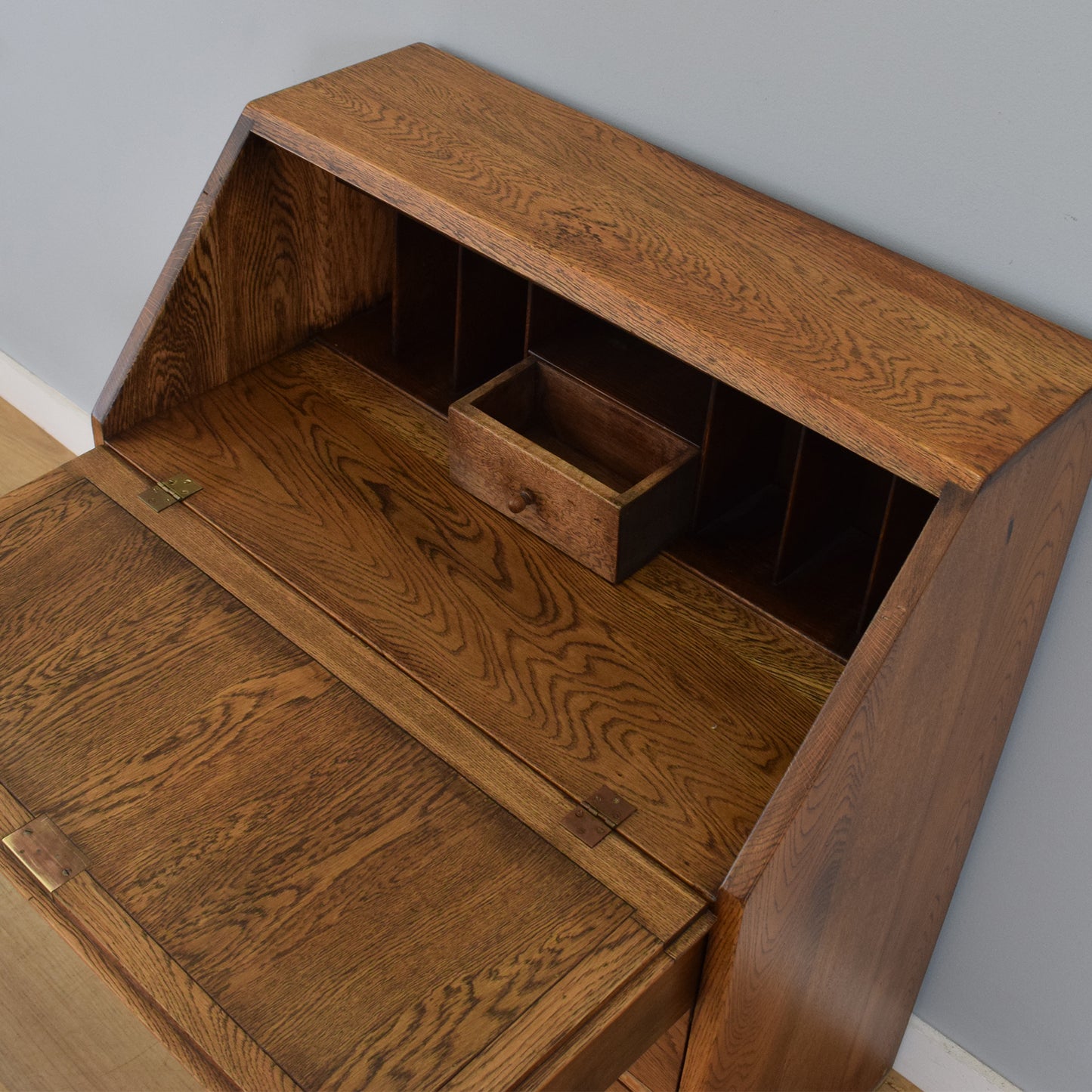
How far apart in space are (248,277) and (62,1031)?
1.09m

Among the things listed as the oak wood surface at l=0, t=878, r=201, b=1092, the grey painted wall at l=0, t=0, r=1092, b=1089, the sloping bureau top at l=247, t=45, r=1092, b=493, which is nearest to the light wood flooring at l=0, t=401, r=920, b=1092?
the oak wood surface at l=0, t=878, r=201, b=1092

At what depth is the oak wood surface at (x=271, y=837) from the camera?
0.95 m

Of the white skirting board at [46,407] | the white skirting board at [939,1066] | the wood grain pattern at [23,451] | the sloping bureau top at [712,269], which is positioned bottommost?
the white skirting board at [939,1066]

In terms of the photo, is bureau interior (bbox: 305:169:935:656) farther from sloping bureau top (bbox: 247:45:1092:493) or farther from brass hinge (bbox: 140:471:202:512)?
brass hinge (bbox: 140:471:202:512)

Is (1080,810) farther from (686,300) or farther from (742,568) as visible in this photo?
(686,300)

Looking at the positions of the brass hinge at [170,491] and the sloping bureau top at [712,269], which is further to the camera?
the brass hinge at [170,491]

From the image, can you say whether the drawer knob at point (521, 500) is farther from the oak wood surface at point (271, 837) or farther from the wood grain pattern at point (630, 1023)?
the wood grain pattern at point (630, 1023)

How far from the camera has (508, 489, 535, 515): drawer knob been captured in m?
1.31

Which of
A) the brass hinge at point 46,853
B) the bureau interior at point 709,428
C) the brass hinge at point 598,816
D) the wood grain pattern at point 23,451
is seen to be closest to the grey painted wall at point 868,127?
the bureau interior at point 709,428

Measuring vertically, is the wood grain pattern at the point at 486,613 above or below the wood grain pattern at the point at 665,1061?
above

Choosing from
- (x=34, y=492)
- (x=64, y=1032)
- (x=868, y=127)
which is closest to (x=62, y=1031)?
(x=64, y=1032)

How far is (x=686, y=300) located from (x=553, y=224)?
0.16 m

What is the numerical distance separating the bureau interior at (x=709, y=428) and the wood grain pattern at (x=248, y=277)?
0.05 meters

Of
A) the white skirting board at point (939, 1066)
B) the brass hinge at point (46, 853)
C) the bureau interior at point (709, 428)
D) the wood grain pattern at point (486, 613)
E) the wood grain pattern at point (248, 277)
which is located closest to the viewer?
the brass hinge at point (46, 853)
